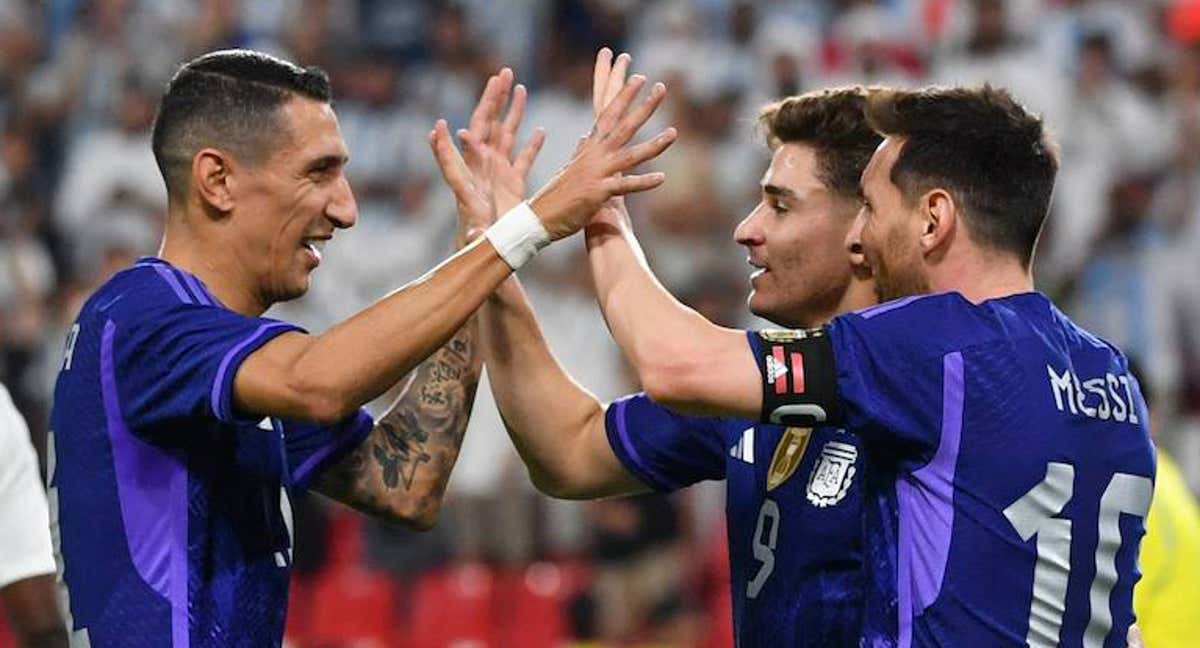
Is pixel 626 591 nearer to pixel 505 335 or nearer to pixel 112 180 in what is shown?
pixel 112 180

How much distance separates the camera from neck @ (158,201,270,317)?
4.71m

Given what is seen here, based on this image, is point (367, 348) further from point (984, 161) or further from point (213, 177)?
point (984, 161)

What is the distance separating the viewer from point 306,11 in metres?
13.3

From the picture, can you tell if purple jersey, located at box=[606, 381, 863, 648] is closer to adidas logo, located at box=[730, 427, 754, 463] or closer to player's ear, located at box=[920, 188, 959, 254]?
adidas logo, located at box=[730, 427, 754, 463]

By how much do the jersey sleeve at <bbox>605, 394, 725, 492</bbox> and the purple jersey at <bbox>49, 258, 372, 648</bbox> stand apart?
109cm

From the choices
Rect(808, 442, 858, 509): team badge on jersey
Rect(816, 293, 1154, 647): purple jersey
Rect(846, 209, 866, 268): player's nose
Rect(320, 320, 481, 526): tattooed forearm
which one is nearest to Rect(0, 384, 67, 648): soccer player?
Rect(320, 320, 481, 526): tattooed forearm

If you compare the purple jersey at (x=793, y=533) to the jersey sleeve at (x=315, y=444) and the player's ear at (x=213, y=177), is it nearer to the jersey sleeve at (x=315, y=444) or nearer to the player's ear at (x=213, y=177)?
the jersey sleeve at (x=315, y=444)

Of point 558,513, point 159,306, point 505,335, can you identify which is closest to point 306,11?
point 558,513

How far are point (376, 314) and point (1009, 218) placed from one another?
1.30 m

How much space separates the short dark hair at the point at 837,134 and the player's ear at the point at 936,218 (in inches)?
28.4

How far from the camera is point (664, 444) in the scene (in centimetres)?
520

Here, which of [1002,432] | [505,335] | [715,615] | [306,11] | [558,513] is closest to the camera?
[1002,432]

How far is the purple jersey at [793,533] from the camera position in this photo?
15.4 feet

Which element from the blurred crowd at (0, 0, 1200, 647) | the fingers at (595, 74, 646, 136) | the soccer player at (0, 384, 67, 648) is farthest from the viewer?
the blurred crowd at (0, 0, 1200, 647)
